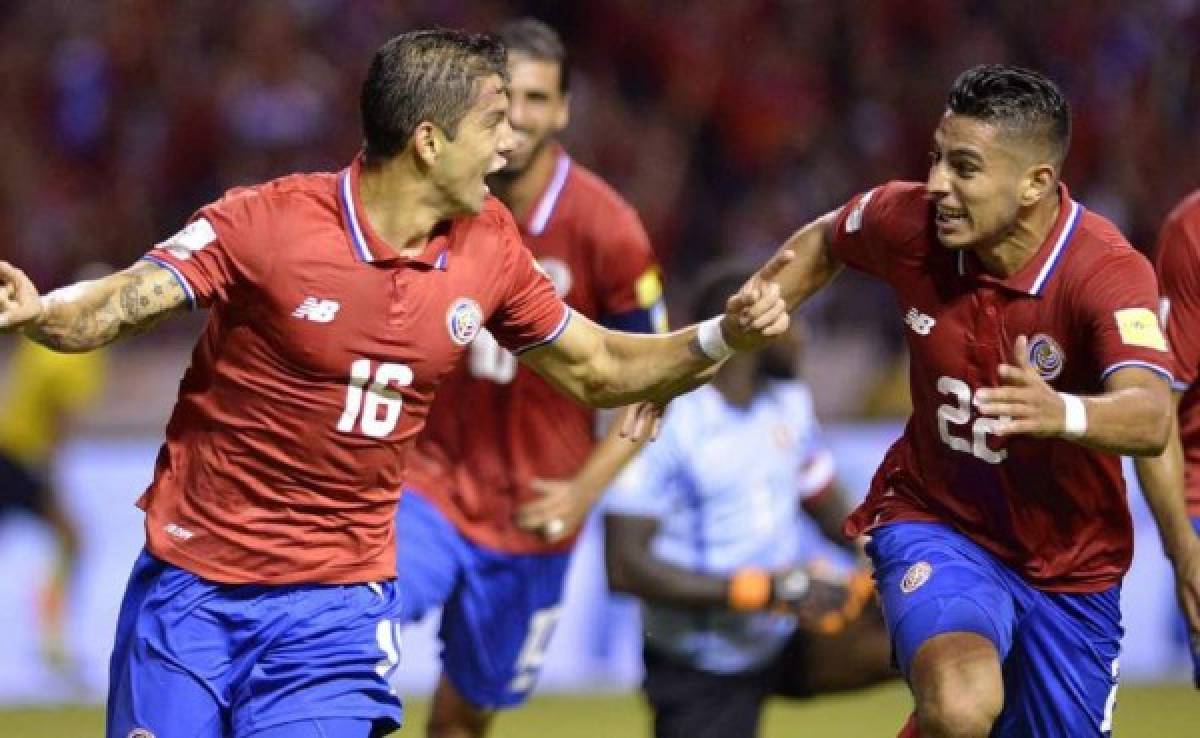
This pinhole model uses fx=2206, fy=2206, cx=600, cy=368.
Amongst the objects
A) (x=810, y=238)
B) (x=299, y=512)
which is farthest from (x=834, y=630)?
(x=299, y=512)

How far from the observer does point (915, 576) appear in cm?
579

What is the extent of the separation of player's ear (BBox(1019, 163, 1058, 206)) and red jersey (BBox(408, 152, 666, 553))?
1957 millimetres

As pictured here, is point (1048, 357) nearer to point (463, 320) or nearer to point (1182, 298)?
Answer: point (1182, 298)

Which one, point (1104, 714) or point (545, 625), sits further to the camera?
point (545, 625)

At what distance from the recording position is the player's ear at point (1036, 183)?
5.69 meters

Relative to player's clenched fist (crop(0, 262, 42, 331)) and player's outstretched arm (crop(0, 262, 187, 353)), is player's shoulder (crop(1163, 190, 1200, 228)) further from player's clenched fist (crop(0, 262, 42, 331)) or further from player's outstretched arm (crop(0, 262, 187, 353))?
player's clenched fist (crop(0, 262, 42, 331))

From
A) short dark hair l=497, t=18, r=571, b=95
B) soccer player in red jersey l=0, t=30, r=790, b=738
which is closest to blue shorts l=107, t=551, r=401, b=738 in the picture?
soccer player in red jersey l=0, t=30, r=790, b=738

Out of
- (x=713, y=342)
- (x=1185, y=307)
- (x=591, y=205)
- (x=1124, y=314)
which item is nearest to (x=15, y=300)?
(x=713, y=342)

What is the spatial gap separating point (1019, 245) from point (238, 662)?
89.0 inches

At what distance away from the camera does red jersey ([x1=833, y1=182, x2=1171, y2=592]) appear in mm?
5656

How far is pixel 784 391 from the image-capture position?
7559 mm

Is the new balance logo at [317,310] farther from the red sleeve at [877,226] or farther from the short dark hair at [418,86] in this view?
the red sleeve at [877,226]

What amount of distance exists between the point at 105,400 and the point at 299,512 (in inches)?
253

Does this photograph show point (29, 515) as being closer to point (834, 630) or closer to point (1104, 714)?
point (834, 630)
